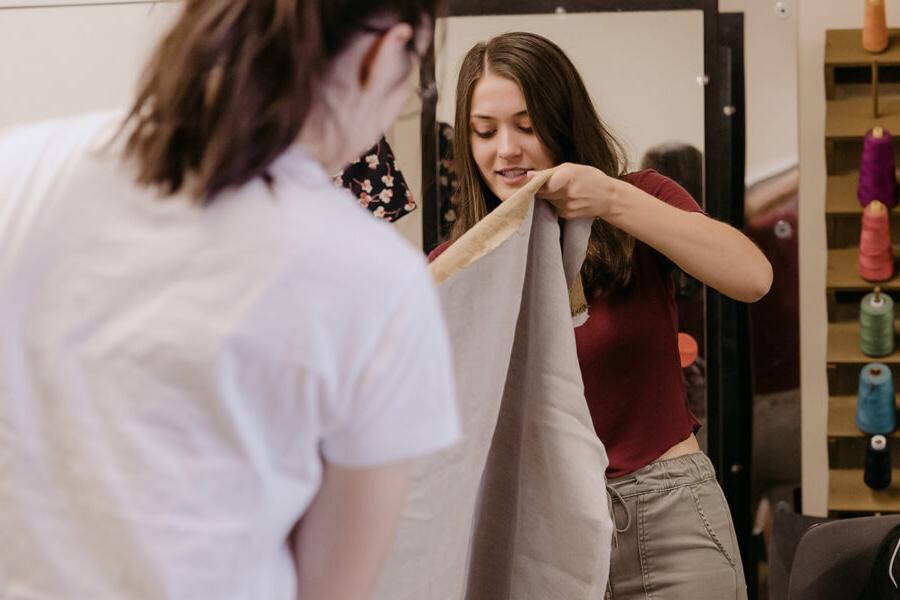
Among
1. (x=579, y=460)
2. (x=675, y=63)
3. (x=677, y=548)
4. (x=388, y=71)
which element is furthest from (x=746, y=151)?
(x=388, y=71)

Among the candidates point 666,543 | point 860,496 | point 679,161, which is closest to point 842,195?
point 679,161

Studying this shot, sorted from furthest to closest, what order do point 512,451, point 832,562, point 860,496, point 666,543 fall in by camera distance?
point 860,496, point 832,562, point 666,543, point 512,451

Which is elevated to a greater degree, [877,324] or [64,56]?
[64,56]

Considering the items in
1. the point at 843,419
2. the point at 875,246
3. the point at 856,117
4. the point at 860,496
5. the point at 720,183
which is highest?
the point at 856,117

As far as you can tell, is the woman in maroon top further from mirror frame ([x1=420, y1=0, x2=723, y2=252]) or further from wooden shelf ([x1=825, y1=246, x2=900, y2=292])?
wooden shelf ([x1=825, y1=246, x2=900, y2=292])

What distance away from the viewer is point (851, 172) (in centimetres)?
293

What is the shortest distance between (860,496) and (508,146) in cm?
167

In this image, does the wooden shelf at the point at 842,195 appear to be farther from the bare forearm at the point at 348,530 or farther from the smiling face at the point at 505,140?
the bare forearm at the point at 348,530

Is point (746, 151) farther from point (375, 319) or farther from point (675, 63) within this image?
point (375, 319)

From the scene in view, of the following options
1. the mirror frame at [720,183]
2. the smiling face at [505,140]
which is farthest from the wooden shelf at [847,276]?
the smiling face at [505,140]

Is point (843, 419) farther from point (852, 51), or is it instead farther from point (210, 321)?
point (210, 321)

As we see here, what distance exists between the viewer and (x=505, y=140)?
167 cm

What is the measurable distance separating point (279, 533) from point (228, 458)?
8 centimetres

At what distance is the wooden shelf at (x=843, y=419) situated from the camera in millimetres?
2863
